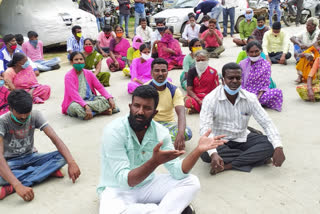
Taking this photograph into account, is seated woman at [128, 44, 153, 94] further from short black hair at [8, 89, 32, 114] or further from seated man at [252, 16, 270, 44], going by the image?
seated man at [252, 16, 270, 44]

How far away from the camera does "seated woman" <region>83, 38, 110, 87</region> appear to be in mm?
6950

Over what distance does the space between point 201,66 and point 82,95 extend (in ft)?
6.27

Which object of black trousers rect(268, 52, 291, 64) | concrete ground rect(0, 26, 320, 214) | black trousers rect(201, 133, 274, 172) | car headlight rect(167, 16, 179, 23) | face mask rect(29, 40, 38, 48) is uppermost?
car headlight rect(167, 16, 179, 23)

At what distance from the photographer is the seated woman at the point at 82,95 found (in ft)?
16.9

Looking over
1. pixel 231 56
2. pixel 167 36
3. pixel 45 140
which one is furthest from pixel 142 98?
pixel 231 56

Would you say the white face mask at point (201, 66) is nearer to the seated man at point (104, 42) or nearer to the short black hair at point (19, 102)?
the short black hair at point (19, 102)

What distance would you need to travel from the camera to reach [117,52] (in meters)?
8.73

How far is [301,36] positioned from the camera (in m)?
7.53

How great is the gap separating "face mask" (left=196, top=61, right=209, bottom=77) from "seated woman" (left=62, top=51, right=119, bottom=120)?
4.70 feet

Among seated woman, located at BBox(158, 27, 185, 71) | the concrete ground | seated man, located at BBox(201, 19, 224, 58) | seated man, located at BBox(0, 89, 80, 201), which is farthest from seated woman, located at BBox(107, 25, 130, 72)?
seated man, located at BBox(0, 89, 80, 201)

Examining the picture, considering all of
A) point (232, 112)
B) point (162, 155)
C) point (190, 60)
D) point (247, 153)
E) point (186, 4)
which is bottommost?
point (247, 153)

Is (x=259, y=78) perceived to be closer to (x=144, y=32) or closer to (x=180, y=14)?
(x=144, y=32)

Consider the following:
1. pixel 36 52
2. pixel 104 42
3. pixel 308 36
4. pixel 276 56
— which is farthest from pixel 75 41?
pixel 308 36

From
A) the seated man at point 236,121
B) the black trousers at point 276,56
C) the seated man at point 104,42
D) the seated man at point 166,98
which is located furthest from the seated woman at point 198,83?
the seated man at point 104,42
